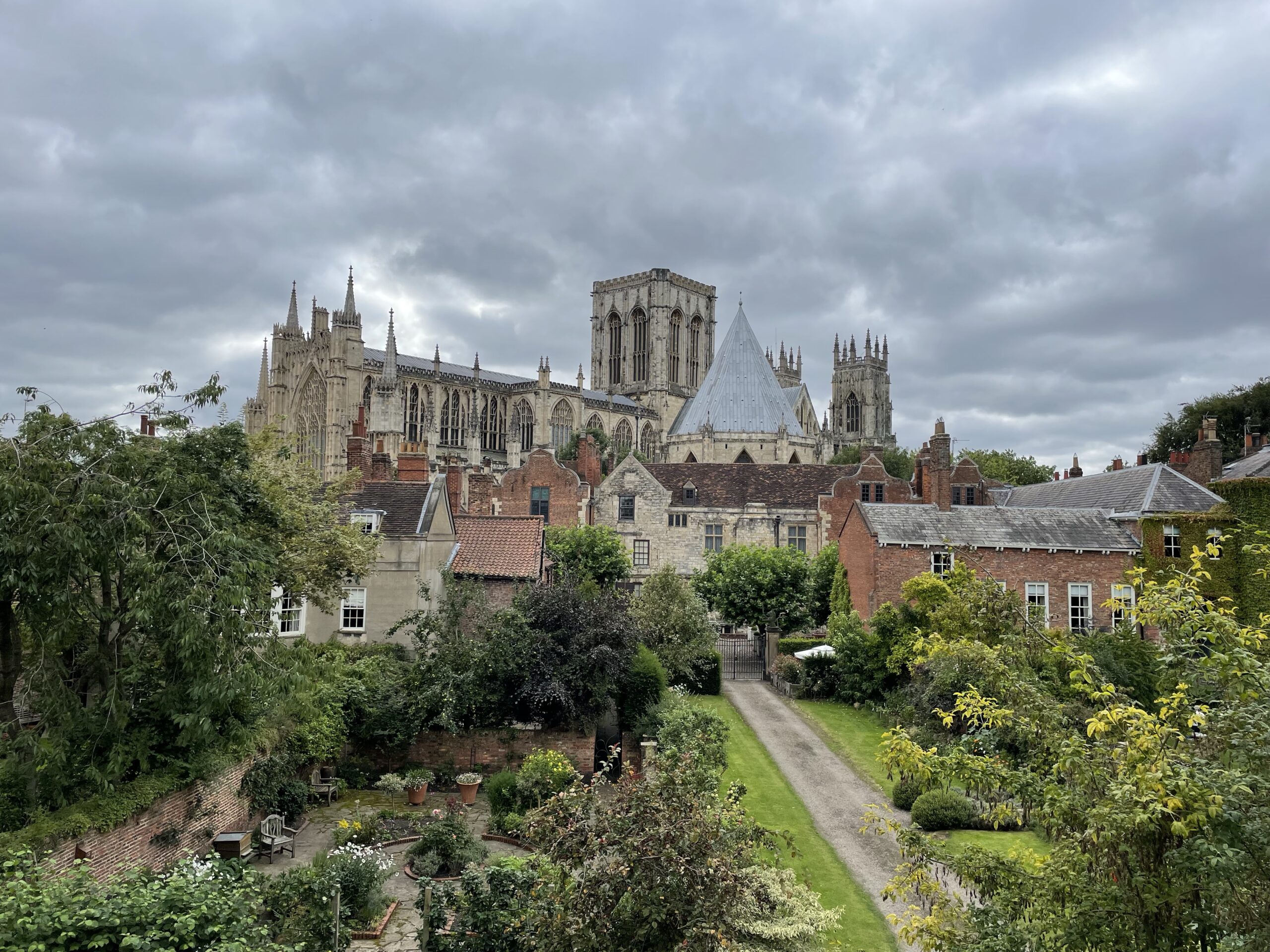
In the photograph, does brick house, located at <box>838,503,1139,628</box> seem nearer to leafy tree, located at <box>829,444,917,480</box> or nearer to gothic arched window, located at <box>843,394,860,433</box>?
leafy tree, located at <box>829,444,917,480</box>

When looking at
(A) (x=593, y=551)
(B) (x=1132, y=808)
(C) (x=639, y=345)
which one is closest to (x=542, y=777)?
(B) (x=1132, y=808)

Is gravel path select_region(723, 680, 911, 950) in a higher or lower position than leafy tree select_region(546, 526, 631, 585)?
lower

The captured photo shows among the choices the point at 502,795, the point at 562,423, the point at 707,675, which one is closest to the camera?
the point at 502,795

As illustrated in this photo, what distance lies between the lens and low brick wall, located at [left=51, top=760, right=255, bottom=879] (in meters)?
13.4

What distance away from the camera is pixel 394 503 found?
98.4 ft

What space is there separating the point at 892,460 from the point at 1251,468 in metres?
51.7

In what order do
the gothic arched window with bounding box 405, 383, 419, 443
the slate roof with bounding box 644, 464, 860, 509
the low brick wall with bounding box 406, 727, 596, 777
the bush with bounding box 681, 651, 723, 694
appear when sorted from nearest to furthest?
the low brick wall with bounding box 406, 727, 596, 777 < the bush with bounding box 681, 651, 723, 694 < the slate roof with bounding box 644, 464, 860, 509 < the gothic arched window with bounding box 405, 383, 419, 443

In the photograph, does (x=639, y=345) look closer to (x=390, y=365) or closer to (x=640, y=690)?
(x=390, y=365)

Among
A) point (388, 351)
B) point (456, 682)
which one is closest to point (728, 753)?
point (456, 682)

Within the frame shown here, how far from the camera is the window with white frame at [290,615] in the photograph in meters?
25.0

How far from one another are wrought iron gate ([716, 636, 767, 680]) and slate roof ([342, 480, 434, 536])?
1481 centimetres

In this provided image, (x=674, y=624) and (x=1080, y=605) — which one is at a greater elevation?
(x=1080, y=605)

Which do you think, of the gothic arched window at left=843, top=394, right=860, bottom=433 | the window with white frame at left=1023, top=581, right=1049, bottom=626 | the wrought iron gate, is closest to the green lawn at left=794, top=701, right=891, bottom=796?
the wrought iron gate

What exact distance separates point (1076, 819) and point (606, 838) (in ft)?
14.5
